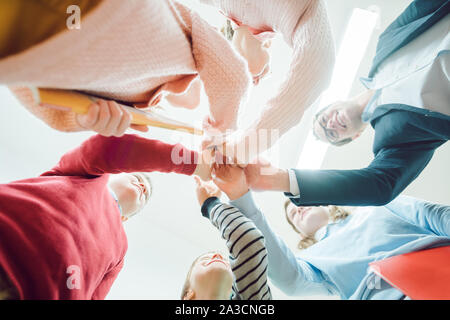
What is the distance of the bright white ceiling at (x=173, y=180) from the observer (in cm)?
93

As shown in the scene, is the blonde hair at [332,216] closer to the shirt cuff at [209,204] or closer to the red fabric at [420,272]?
the red fabric at [420,272]

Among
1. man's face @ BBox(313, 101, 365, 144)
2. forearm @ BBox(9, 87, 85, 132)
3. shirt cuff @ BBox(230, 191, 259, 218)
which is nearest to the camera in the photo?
forearm @ BBox(9, 87, 85, 132)

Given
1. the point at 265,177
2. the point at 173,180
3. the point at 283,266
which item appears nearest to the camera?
the point at 265,177

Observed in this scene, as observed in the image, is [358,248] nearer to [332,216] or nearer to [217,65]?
[332,216]

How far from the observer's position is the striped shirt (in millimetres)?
538

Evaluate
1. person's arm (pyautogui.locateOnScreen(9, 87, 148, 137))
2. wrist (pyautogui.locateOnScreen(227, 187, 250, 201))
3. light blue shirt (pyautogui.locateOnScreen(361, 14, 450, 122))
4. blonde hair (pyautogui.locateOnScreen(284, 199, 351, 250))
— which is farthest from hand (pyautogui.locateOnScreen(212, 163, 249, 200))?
blonde hair (pyautogui.locateOnScreen(284, 199, 351, 250))

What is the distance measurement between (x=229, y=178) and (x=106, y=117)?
1.29 feet

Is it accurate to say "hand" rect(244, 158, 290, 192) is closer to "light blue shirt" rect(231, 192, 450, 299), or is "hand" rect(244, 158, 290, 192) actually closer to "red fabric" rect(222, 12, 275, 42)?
"light blue shirt" rect(231, 192, 450, 299)

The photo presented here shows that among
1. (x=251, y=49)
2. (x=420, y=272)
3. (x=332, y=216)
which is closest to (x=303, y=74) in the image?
(x=251, y=49)

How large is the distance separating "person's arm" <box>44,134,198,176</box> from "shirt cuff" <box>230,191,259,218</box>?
0.18 metres

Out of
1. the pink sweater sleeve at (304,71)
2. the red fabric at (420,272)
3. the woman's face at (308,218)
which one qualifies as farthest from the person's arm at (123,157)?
the woman's face at (308,218)

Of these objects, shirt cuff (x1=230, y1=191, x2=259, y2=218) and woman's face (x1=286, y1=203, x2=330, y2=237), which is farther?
woman's face (x1=286, y1=203, x2=330, y2=237)

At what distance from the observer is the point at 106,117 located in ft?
1.14
